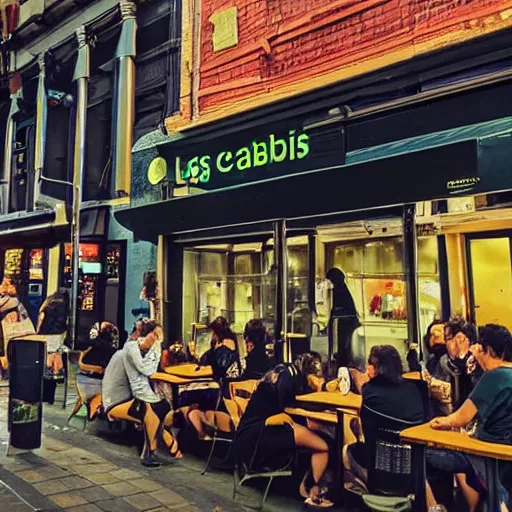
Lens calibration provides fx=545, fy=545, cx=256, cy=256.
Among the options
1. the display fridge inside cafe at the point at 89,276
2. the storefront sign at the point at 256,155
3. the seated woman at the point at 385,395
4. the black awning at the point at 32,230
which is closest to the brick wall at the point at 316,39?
the storefront sign at the point at 256,155

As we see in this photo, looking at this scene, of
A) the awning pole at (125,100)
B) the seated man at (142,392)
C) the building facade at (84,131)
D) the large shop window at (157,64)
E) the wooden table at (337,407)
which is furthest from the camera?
the awning pole at (125,100)

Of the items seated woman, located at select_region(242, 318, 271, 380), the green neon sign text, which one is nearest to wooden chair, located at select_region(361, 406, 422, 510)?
seated woman, located at select_region(242, 318, 271, 380)

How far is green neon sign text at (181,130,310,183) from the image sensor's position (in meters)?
5.36

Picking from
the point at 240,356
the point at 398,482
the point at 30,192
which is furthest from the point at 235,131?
the point at 30,192

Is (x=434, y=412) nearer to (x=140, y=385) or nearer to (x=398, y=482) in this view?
(x=398, y=482)

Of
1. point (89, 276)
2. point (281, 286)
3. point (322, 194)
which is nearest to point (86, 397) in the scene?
point (89, 276)

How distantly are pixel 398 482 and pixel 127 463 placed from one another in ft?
11.2

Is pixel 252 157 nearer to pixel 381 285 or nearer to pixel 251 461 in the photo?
pixel 381 285

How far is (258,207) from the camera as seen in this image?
5.45m

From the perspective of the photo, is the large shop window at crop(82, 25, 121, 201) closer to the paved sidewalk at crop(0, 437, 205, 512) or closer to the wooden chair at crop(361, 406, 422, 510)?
the paved sidewalk at crop(0, 437, 205, 512)

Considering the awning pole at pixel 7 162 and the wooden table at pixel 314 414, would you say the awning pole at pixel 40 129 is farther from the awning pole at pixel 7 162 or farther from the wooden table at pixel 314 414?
the wooden table at pixel 314 414

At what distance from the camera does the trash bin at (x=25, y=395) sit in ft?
21.5

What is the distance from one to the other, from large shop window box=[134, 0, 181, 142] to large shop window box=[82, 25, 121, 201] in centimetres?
65

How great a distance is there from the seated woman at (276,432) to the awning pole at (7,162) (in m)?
7.67
